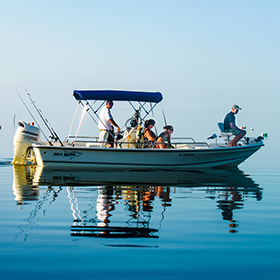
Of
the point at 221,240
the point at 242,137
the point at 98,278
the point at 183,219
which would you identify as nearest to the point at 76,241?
the point at 98,278

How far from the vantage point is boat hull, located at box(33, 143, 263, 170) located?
15094 millimetres

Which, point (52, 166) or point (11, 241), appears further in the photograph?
point (52, 166)

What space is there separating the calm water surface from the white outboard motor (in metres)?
7.78

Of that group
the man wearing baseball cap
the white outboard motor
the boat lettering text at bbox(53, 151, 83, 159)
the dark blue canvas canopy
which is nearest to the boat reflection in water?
the boat lettering text at bbox(53, 151, 83, 159)

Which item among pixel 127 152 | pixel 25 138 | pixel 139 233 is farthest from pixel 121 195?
pixel 25 138

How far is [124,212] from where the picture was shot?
6730mm

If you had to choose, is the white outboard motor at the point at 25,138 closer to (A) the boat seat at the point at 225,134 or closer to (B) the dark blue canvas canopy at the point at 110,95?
(B) the dark blue canvas canopy at the point at 110,95

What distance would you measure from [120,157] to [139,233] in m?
10.1

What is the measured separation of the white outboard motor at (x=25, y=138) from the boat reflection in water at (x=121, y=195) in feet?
11.0

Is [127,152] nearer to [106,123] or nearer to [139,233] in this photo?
[106,123]

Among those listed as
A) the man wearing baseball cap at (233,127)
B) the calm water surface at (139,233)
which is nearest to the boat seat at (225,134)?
the man wearing baseball cap at (233,127)

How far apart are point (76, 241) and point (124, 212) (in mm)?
2064

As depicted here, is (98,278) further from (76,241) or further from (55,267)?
(76,241)

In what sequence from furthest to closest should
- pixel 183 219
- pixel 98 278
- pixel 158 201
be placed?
1. pixel 158 201
2. pixel 183 219
3. pixel 98 278
